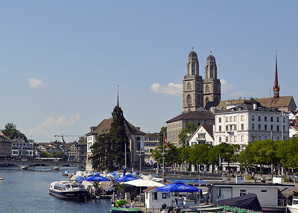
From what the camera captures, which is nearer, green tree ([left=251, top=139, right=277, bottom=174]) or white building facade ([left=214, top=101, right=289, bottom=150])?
green tree ([left=251, top=139, right=277, bottom=174])

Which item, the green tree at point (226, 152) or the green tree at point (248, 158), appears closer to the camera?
the green tree at point (248, 158)

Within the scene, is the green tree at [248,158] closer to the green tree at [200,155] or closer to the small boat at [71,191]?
the green tree at [200,155]

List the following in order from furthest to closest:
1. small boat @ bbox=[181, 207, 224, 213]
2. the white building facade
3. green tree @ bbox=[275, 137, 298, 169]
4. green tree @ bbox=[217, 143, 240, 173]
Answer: the white building facade < green tree @ bbox=[217, 143, 240, 173] < green tree @ bbox=[275, 137, 298, 169] < small boat @ bbox=[181, 207, 224, 213]

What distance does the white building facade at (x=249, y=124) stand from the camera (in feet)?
466

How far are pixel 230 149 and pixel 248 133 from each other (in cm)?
1201

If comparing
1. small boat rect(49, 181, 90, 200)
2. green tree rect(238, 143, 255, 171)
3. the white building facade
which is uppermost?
the white building facade

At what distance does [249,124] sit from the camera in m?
142

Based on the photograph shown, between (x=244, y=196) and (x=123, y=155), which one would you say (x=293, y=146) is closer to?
(x=244, y=196)

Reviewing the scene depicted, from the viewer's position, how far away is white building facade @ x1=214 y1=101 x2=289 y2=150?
142 metres

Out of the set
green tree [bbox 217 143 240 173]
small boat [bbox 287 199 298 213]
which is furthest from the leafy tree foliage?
small boat [bbox 287 199 298 213]

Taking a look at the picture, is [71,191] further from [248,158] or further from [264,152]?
[248,158]

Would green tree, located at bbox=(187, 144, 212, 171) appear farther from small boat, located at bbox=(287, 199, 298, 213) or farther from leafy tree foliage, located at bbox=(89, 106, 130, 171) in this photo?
small boat, located at bbox=(287, 199, 298, 213)

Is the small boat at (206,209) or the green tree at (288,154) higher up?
the green tree at (288,154)

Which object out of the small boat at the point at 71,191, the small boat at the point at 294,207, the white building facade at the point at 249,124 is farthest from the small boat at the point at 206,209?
the white building facade at the point at 249,124
